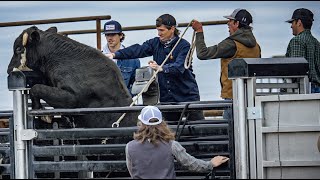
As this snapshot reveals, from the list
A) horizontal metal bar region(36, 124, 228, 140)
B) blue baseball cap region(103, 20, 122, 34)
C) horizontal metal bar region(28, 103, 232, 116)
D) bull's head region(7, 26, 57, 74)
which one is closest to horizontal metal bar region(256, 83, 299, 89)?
horizontal metal bar region(28, 103, 232, 116)

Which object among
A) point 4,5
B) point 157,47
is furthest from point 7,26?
point 157,47

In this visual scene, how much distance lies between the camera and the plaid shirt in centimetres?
1065

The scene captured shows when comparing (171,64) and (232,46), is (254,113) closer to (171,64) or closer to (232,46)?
(232,46)

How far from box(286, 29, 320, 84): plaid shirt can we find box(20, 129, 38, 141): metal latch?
300 cm

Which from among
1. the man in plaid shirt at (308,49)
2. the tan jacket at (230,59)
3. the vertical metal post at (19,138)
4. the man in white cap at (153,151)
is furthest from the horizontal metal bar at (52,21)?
the man in white cap at (153,151)

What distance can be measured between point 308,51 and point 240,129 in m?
2.47

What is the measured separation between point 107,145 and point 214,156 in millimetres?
950

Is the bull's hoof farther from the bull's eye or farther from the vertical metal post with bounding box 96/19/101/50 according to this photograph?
the vertical metal post with bounding box 96/19/101/50

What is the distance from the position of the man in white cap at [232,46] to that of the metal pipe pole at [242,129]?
1801 mm

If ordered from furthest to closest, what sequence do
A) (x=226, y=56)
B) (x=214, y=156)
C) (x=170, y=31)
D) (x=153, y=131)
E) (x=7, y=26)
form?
(x=7, y=26)
(x=170, y=31)
(x=226, y=56)
(x=214, y=156)
(x=153, y=131)

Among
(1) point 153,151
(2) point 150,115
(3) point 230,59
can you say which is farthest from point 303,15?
(1) point 153,151

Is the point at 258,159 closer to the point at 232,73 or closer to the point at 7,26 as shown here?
the point at 232,73

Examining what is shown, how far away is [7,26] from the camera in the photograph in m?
13.4

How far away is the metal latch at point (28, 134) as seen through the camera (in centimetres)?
905
